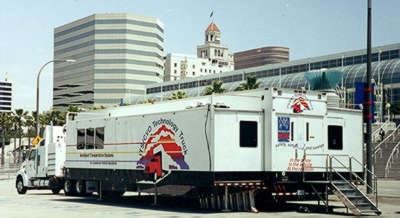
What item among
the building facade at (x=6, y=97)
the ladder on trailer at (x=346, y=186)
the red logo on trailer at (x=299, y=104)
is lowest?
the ladder on trailer at (x=346, y=186)

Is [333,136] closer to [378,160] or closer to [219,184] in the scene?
[219,184]

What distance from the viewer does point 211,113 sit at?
18188 millimetres

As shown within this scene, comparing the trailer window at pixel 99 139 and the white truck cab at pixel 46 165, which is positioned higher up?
the trailer window at pixel 99 139

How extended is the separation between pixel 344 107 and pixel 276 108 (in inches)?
149

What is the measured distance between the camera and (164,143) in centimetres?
2008

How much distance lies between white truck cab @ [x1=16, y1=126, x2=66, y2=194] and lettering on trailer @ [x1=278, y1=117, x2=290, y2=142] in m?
14.2

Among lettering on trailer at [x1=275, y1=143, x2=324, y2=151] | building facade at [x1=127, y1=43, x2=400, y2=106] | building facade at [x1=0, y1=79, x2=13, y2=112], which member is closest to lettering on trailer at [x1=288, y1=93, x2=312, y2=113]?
lettering on trailer at [x1=275, y1=143, x2=324, y2=151]

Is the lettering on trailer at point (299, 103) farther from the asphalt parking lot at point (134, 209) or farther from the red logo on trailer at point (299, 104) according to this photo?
the asphalt parking lot at point (134, 209)

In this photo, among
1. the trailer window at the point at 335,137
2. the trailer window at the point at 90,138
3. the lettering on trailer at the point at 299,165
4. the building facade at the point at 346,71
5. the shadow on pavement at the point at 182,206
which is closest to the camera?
the lettering on trailer at the point at 299,165

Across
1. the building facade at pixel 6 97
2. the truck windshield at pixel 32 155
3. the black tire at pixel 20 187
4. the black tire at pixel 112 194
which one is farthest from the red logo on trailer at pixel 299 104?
the building facade at pixel 6 97

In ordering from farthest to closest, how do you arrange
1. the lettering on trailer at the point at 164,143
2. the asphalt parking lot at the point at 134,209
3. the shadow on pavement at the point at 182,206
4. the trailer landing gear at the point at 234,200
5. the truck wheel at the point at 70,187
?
the truck wheel at the point at 70,187
the shadow on pavement at the point at 182,206
the lettering on trailer at the point at 164,143
the trailer landing gear at the point at 234,200
the asphalt parking lot at the point at 134,209

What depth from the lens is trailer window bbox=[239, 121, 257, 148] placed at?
61.2 ft

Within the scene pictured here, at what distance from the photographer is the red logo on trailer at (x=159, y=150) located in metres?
19.4

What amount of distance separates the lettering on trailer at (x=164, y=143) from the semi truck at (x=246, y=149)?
32 millimetres
